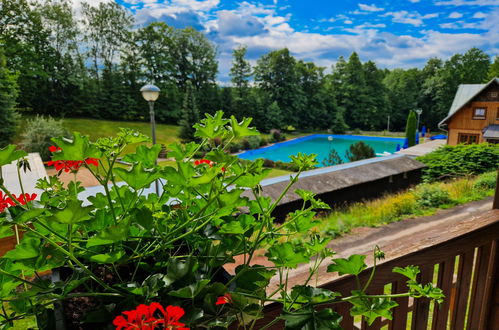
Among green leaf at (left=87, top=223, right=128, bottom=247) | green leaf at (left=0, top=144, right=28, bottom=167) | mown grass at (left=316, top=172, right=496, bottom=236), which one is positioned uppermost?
green leaf at (left=0, top=144, right=28, bottom=167)

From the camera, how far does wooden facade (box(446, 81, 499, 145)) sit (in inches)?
395

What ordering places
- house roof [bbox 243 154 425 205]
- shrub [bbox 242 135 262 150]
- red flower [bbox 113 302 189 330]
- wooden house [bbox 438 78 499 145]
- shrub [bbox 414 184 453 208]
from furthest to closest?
1. shrub [bbox 242 135 262 150]
2. wooden house [bbox 438 78 499 145]
3. shrub [bbox 414 184 453 208]
4. house roof [bbox 243 154 425 205]
5. red flower [bbox 113 302 189 330]

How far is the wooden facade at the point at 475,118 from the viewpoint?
10.0 meters

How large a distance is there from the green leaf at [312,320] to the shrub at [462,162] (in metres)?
7.40

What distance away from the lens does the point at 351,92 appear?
20.8 m

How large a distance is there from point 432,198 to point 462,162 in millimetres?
3271

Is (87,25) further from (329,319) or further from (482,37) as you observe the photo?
(482,37)

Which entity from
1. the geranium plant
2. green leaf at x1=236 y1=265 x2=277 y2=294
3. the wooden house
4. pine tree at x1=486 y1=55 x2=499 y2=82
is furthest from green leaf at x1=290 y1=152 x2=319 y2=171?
pine tree at x1=486 y1=55 x2=499 y2=82

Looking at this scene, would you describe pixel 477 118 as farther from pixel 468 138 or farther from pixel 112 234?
pixel 112 234

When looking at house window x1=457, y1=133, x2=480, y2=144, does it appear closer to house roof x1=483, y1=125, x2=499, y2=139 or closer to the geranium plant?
house roof x1=483, y1=125, x2=499, y2=139

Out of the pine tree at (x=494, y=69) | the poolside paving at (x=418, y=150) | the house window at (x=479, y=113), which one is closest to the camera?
the poolside paving at (x=418, y=150)

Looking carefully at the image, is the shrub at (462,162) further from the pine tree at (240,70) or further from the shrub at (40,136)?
the pine tree at (240,70)

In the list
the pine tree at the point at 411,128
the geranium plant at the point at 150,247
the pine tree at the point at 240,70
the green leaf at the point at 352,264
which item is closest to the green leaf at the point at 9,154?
the geranium plant at the point at 150,247

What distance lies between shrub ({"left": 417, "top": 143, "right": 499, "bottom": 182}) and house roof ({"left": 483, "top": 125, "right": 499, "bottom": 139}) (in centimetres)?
283
